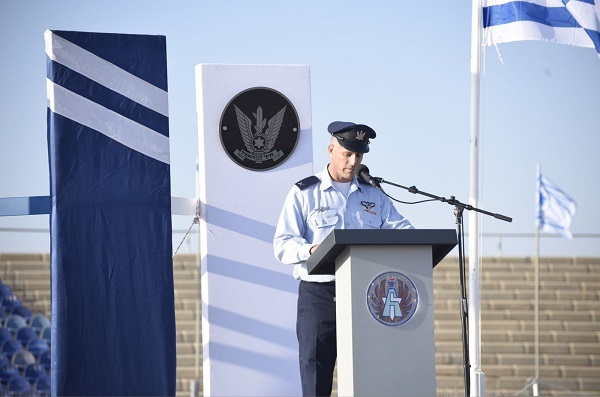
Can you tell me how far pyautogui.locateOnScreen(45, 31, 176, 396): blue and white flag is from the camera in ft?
19.4

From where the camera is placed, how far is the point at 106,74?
6098mm

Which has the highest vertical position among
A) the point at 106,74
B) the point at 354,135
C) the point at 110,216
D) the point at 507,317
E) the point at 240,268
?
the point at 106,74

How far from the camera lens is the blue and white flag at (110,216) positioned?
5.90m

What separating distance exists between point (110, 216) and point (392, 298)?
2.29 metres

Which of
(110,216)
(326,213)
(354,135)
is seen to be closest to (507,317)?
(110,216)

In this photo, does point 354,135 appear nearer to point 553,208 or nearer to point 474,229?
point 474,229

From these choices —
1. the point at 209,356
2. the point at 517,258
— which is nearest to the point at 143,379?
the point at 209,356

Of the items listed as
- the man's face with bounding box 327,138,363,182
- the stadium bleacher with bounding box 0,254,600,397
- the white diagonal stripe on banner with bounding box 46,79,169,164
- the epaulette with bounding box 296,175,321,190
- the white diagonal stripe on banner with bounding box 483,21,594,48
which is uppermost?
the white diagonal stripe on banner with bounding box 483,21,594,48

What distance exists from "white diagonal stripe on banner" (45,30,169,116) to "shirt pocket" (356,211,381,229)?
1594 millimetres

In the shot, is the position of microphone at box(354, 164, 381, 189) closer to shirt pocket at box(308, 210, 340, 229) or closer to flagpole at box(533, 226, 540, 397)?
shirt pocket at box(308, 210, 340, 229)

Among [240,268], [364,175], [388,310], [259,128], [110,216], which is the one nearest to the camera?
[388,310]

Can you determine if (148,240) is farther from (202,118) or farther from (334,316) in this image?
(334,316)

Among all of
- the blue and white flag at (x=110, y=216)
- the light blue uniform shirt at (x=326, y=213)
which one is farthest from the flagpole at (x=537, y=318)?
the light blue uniform shirt at (x=326, y=213)

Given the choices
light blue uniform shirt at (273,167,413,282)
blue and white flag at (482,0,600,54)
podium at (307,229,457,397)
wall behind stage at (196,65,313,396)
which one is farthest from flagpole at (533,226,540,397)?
podium at (307,229,457,397)
